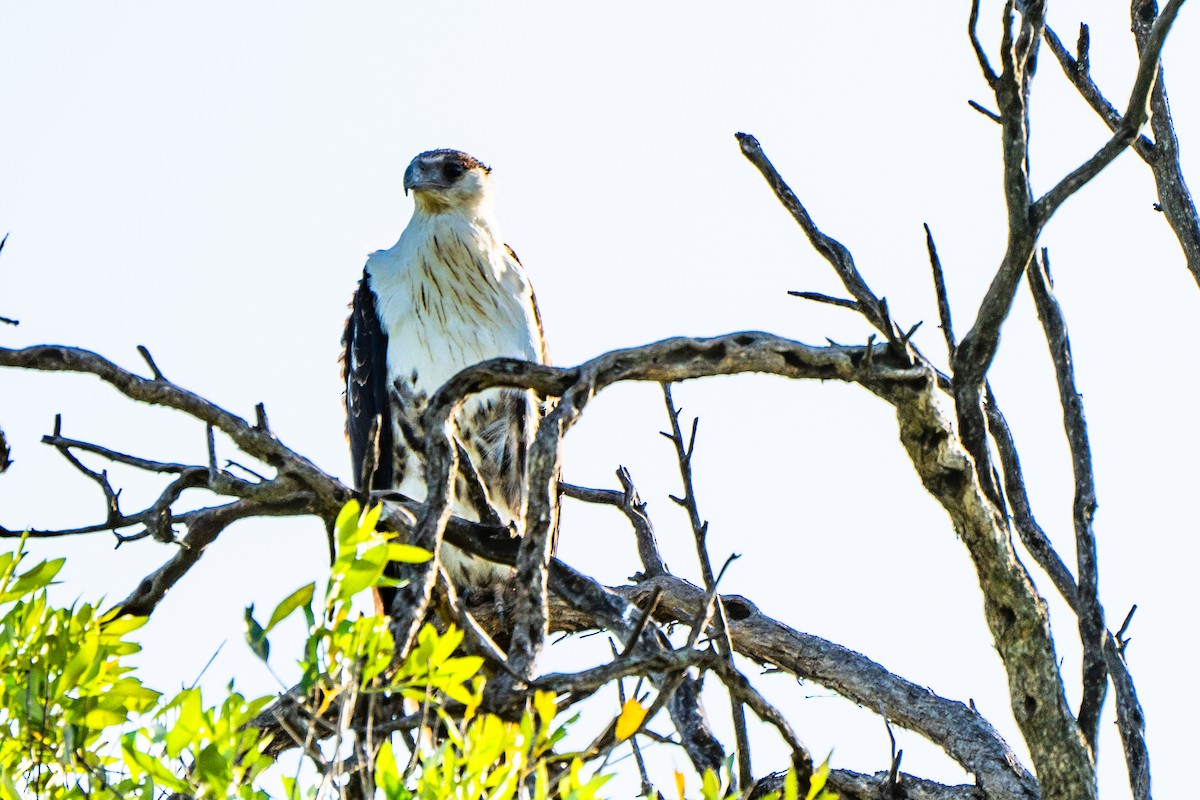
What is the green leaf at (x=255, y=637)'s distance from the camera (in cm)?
199

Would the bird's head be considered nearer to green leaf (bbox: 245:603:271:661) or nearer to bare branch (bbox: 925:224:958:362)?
bare branch (bbox: 925:224:958:362)

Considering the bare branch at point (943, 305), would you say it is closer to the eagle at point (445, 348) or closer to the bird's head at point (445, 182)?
A: the eagle at point (445, 348)

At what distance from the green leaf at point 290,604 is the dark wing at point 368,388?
394 centimetres

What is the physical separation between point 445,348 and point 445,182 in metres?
1.06

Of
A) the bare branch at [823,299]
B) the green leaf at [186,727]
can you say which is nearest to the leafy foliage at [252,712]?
the green leaf at [186,727]

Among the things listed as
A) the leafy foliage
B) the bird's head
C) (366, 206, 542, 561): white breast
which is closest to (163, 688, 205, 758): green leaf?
the leafy foliage

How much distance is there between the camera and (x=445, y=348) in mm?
5934

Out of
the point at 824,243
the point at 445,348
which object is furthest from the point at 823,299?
the point at 445,348

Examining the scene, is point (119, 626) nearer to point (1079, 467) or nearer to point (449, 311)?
point (1079, 467)

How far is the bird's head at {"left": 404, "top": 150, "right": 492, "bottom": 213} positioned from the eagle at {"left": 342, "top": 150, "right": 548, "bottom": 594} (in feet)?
0.06

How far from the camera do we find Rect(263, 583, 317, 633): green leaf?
202cm

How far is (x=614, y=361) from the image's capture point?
286 cm

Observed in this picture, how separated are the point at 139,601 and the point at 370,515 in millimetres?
1383

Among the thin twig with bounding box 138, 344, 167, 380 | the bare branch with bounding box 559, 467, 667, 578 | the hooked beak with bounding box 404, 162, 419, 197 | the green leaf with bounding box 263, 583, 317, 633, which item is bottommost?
the green leaf with bounding box 263, 583, 317, 633
